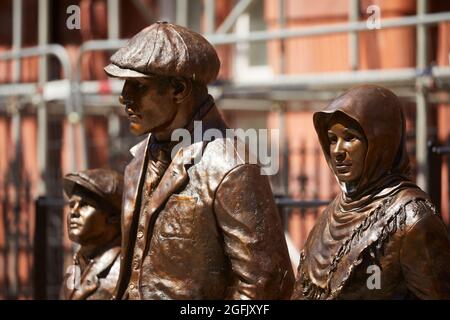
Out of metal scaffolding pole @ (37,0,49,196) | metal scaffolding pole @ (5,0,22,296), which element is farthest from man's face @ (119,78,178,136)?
metal scaffolding pole @ (5,0,22,296)

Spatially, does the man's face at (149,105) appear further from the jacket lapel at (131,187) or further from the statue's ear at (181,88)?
the jacket lapel at (131,187)

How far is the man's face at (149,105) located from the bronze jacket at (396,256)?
3.35ft

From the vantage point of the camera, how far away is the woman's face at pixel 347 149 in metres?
5.48

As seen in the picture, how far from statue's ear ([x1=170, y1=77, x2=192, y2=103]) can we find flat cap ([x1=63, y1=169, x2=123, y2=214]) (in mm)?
1242

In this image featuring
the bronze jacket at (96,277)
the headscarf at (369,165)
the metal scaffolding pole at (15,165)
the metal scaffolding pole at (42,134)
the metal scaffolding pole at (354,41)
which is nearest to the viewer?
the headscarf at (369,165)

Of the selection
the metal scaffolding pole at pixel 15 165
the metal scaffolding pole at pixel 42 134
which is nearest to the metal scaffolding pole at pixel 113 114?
the metal scaffolding pole at pixel 42 134

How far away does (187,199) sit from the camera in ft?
19.2

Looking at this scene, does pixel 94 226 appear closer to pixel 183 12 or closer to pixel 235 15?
pixel 235 15

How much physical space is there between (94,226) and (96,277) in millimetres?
258

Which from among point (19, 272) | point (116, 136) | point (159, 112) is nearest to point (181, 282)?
point (159, 112)

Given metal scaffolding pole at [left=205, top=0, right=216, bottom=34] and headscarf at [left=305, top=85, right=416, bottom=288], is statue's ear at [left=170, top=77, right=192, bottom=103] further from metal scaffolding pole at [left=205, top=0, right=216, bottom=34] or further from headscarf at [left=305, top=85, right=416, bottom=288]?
metal scaffolding pole at [left=205, top=0, right=216, bottom=34]

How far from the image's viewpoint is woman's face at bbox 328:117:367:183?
5.48 meters

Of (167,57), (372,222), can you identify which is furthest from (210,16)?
(372,222)
